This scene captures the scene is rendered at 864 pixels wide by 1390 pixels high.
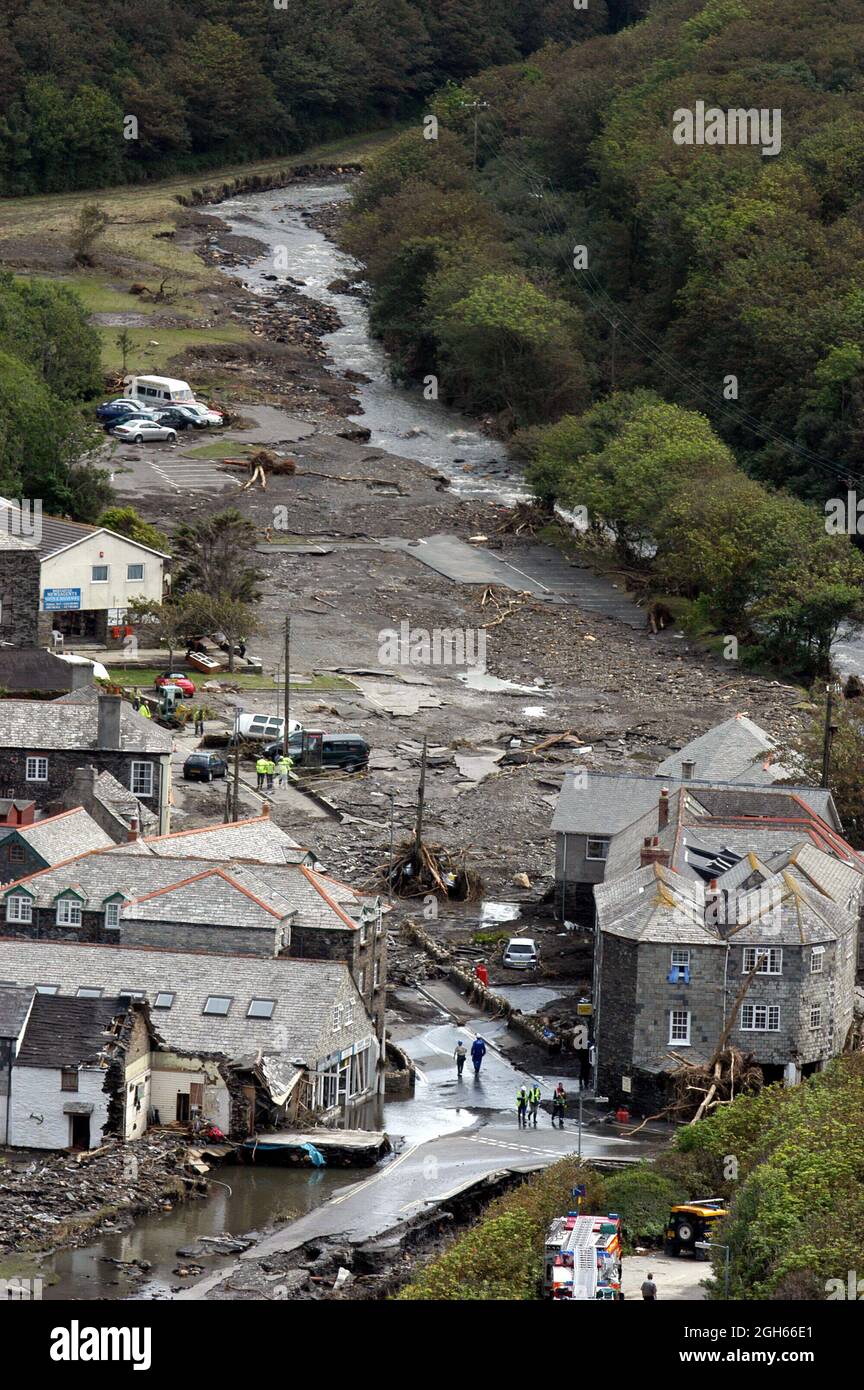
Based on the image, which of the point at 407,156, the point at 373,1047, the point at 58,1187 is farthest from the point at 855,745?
the point at 407,156

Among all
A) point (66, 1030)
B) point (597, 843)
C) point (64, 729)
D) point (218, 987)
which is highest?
point (64, 729)

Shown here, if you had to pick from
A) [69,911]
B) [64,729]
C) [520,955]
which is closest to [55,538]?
[64,729]

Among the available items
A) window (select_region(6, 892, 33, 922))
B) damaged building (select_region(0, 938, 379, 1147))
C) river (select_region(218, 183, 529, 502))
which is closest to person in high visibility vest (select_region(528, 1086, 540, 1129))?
damaged building (select_region(0, 938, 379, 1147))

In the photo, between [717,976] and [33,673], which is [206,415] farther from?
[717,976]

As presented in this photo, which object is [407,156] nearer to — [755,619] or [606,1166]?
[755,619]
